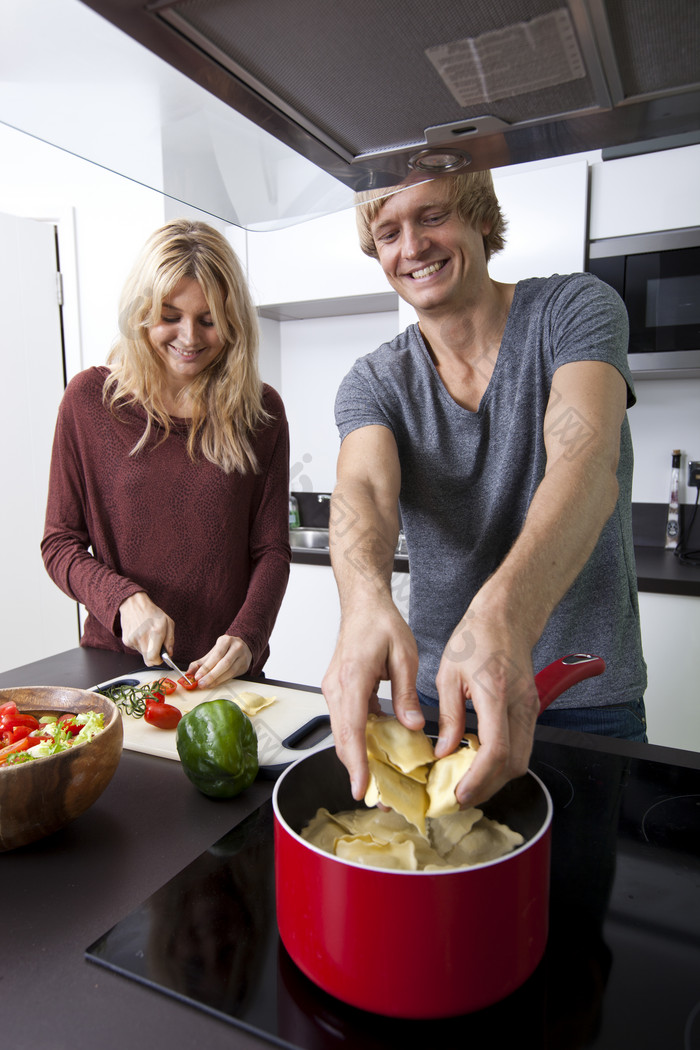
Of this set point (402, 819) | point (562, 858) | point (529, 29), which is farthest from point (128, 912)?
point (529, 29)

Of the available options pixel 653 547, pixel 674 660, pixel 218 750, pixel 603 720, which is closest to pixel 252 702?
pixel 218 750

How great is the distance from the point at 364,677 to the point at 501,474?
1.92 ft

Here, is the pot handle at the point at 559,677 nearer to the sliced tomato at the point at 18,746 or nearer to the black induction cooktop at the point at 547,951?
the black induction cooktop at the point at 547,951

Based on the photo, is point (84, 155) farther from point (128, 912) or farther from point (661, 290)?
point (661, 290)

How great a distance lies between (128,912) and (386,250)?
3.05ft

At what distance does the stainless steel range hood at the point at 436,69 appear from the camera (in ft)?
1.47

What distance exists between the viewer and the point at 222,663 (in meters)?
1.18

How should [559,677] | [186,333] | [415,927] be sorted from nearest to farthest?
[415,927]
[559,677]
[186,333]

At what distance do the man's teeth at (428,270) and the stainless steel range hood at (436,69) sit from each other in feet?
1.53

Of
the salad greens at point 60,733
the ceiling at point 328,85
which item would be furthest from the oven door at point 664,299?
the salad greens at point 60,733

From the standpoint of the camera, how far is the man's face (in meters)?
1.06

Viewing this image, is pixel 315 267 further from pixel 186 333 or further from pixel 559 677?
pixel 559 677

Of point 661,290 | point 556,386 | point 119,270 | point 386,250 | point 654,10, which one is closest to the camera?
point 654,10

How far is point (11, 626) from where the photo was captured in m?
2.76
